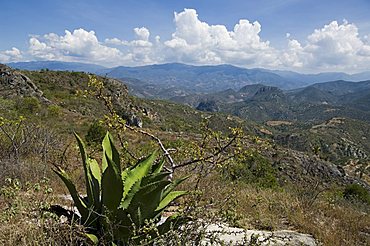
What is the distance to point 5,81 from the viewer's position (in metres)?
38.6

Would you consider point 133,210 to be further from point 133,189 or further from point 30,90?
point 30,90

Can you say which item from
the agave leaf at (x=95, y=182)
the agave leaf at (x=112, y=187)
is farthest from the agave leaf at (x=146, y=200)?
the agave leaf at (x=95, y=182)

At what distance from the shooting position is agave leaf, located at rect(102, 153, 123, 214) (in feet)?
9.22

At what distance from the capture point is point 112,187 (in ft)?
9.41

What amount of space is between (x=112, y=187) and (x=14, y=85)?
129 ft

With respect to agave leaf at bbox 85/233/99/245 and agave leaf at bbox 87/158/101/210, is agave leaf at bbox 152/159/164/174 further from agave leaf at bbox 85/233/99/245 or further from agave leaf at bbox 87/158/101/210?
agave leaf at bbox 85/233/99/245

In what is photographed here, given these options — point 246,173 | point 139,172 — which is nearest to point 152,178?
point 139,172

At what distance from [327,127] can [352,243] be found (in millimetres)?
173803

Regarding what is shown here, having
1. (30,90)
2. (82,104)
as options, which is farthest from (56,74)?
(30,90)

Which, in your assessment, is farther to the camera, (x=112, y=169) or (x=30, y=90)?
(x=30, y=90)

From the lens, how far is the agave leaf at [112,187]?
2.81m

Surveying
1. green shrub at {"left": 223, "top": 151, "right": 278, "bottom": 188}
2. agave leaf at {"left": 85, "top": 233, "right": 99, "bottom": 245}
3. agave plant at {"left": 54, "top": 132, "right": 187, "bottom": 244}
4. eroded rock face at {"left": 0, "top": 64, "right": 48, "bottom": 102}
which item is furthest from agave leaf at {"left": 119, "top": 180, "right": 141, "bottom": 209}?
eroded rock face at {"left": 0, "top": 64, "right": 48, "bottom": 102}

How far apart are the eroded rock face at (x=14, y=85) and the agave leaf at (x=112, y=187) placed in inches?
1299

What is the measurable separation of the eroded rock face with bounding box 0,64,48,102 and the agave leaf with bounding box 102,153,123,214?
33.0 metres
